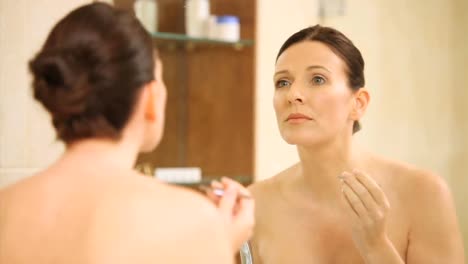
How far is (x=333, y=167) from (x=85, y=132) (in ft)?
1.70

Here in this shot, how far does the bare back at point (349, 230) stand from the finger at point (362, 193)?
112 mm

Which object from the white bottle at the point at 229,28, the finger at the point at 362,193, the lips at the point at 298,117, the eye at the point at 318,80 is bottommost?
the finger at the point at 362,193


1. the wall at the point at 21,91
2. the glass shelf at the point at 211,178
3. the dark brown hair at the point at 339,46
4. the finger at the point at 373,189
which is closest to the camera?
the finger at the point at 373,189

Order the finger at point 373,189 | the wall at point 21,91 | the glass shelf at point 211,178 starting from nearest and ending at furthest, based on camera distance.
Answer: the finger at point 373,189, the wall at point 21,91, the glass shelf at point 211,178

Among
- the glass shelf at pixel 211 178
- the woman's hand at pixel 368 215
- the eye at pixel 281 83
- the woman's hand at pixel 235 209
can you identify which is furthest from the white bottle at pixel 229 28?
the woman's hand at pixel 235 209

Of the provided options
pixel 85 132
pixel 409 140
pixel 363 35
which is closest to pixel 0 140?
pixel 85 132

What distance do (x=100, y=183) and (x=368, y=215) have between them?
419mm

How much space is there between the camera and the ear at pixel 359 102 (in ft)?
3.16

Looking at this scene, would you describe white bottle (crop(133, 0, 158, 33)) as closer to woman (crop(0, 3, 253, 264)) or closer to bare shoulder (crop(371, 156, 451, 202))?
bare shoulder (crop(371, 156, 451, 202))

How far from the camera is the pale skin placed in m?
0.52

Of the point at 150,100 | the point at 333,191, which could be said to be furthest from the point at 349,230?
the point at 150,100

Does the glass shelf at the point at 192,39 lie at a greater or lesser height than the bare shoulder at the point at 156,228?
greater

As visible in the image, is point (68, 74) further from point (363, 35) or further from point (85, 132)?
point (363, 35)

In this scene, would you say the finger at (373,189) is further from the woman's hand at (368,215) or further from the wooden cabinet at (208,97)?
the wooden cabinet at (208,97)
